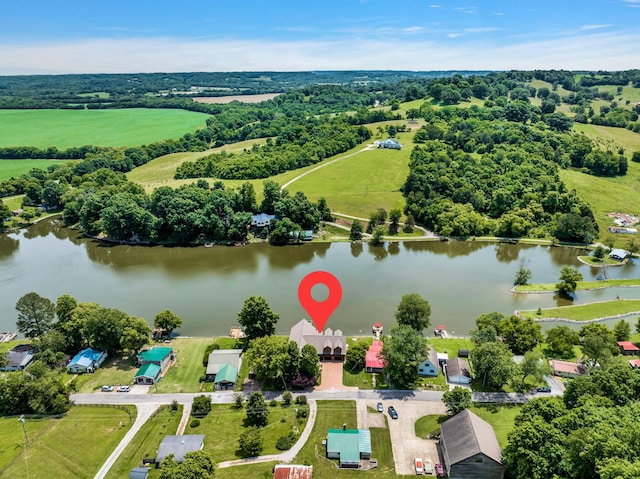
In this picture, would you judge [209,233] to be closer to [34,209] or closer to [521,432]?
[34,209]

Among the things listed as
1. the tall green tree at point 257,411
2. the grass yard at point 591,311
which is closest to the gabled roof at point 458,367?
the grass yard at point 591,311

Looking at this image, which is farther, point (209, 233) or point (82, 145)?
point (82, 145)

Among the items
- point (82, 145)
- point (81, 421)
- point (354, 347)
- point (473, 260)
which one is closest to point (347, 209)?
point (473, 260)

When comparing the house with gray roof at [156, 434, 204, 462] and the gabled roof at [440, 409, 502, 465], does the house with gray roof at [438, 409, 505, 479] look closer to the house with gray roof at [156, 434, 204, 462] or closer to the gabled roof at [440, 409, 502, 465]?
the gabled roof at [440, 409, 502, 465]

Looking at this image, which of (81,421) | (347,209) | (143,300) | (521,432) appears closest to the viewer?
(521,432)

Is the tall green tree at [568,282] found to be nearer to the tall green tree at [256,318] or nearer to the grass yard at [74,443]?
the tall green tree at [256,318]

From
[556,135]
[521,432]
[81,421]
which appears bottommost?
[81,421]
